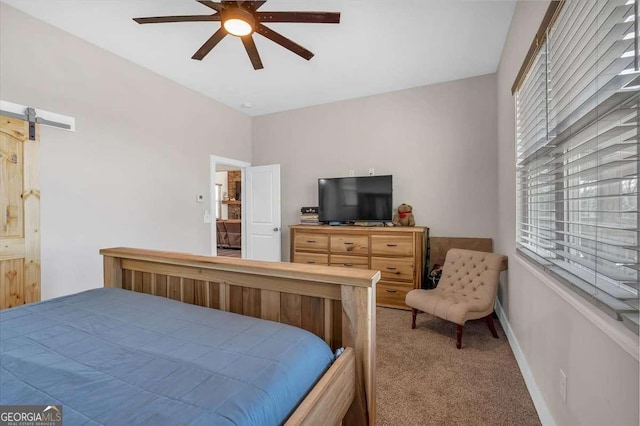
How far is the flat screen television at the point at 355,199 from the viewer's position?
12.9ft

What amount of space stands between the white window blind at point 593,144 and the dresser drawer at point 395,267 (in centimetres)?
164

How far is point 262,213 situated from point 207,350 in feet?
12.5

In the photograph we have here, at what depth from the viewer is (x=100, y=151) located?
2.91 metres

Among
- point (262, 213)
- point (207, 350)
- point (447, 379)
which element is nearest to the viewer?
point (207, 350)

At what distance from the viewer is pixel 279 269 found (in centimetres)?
142

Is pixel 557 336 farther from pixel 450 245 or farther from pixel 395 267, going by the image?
pixel 450 245

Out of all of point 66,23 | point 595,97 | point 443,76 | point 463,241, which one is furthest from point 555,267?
point 66,23

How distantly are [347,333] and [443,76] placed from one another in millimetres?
3500

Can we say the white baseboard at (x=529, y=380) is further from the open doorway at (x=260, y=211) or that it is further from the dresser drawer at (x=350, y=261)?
the open doorway at (x=260, y=211)

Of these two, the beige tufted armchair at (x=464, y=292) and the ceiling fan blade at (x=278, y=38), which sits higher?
the ceiling fan blade at (x=278, y=38)

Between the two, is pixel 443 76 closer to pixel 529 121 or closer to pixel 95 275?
pixel 529 121

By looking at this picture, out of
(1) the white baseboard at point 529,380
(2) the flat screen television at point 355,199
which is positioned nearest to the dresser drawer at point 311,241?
(2) the flat screen television at point 355,199

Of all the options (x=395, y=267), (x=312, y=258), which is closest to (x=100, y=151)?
(x=312, y=258)

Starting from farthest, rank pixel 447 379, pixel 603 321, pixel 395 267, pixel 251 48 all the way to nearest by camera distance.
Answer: pixel 395 267
pixel 251 48
pixel 447 379
pixel 603 321
